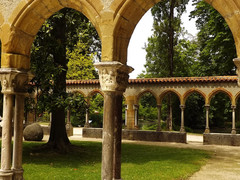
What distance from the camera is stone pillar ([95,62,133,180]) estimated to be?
464 cm

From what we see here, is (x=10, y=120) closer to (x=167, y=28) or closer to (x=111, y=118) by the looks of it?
(x=111, y=118)

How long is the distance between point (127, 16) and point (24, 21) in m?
2.04

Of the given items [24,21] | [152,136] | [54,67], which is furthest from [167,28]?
[24,21]

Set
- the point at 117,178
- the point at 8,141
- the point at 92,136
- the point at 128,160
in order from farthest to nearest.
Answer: the point at 92,136 → the point at 128,160 → the point at 8,141 → the point at 117,178

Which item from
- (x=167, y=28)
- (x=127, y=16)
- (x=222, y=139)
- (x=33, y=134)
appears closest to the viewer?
(x=127, y=16)

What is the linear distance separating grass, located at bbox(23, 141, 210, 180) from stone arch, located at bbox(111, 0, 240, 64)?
3585mm

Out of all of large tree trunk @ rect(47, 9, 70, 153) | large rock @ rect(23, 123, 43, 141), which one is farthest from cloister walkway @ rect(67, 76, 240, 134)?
large tree trunk @ rect(47, 9, 70, 153)

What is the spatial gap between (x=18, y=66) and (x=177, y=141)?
12308 mm

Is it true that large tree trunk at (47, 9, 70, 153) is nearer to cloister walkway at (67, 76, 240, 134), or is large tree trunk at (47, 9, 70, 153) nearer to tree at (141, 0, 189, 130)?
cloister walkway at (67, 76, 240, 134)

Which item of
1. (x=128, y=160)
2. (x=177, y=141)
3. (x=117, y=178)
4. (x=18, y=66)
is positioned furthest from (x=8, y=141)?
(x=177, y=141)

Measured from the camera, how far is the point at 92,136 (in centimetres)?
1798

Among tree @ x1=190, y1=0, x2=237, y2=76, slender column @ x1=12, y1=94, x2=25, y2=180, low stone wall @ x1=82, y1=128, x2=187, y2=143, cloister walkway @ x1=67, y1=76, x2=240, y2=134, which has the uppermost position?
tree @ x1=190, y1=0, x2=237, y2=76

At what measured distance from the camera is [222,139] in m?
15.7

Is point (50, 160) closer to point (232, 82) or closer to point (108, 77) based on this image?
point (108, 77)
